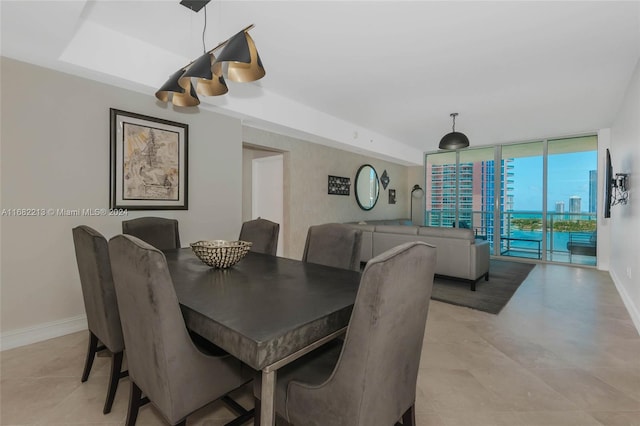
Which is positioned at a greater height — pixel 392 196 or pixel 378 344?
pixel 392 196

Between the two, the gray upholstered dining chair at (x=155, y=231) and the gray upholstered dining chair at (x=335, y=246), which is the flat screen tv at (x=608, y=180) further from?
the gray upholstered dining chair at (x=155, y=231)

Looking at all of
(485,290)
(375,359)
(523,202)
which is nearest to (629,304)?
(485,290)

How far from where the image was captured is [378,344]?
36.8 inches

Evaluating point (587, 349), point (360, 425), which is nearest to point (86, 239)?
point (360, 425)

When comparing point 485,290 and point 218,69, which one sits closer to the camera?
point 218,69

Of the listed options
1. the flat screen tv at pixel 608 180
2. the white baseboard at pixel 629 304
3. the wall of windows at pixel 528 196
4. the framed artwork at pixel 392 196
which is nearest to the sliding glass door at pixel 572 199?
the wall of windows at pixel 528 196

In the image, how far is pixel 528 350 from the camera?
89.7 inches

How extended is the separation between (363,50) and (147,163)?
240 centimetres

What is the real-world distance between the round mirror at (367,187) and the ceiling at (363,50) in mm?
1990

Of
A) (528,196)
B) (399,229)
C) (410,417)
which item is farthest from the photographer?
(528,196)

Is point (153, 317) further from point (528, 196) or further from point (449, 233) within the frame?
point (528, 196)

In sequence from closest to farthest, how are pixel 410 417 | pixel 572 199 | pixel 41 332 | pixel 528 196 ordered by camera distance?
pixel 410 417
pixel 41 332
pixel 572 199
pixel 528 196

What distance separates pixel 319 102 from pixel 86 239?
333 cm

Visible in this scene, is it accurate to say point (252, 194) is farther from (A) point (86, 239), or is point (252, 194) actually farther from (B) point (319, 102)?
(A) point (86, 239)
